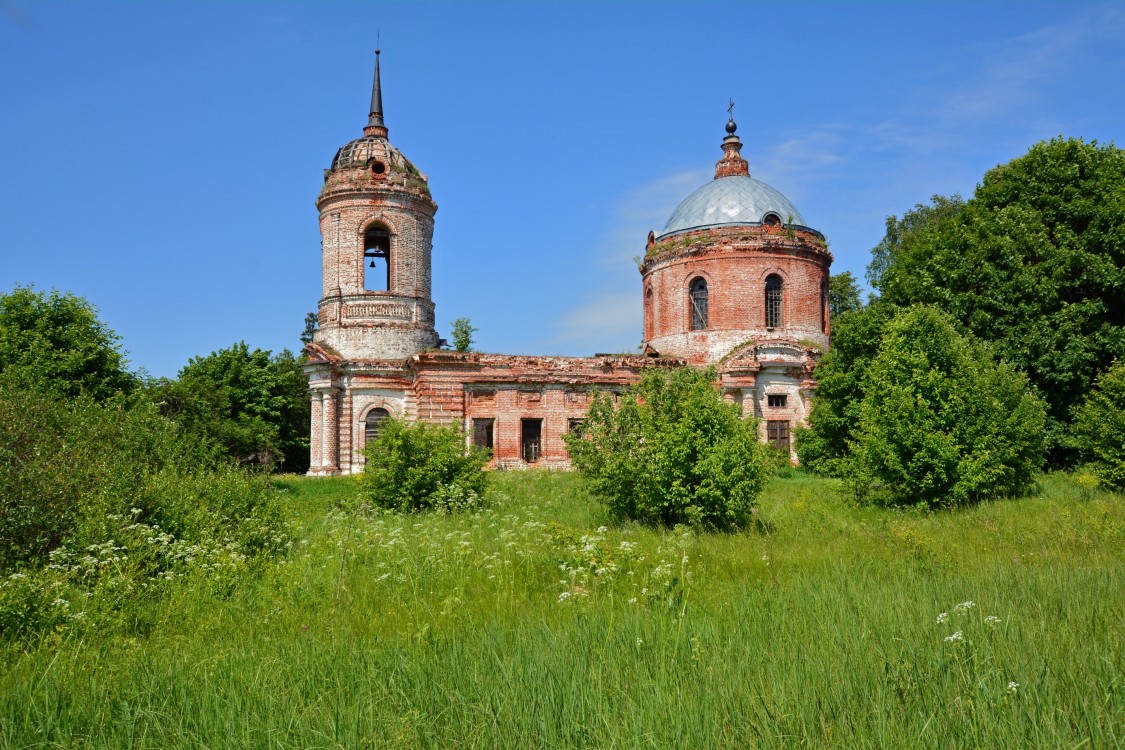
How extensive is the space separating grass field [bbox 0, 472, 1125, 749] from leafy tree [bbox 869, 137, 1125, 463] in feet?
41.0

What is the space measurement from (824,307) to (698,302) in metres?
5.18

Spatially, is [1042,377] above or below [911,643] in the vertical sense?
above

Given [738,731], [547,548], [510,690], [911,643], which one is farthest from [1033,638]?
[547,548]

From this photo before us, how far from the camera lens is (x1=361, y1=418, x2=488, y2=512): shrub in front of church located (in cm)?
1433

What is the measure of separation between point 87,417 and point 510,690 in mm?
11585

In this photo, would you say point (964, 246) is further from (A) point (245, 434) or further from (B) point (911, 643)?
(A) point (245, 434)

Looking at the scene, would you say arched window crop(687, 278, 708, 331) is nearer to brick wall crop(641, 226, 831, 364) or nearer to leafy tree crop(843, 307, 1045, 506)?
brick wall crop(641, 226, 831, 364)

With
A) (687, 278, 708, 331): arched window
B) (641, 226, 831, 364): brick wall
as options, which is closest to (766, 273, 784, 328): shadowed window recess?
(641, 226, 831, 364): brick wall

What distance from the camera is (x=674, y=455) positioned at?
39.7 feet

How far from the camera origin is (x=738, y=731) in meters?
3.76

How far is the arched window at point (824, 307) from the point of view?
1203 inches

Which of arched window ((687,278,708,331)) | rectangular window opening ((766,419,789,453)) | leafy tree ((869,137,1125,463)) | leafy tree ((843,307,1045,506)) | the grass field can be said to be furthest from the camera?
arched window ((687,278,708,331))

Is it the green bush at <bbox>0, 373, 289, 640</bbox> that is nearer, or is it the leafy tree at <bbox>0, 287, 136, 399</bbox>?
the green bush at <bbox>0, 373, 289, 640</bbox>

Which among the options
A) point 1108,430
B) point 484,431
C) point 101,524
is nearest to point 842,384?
point 1108,430
